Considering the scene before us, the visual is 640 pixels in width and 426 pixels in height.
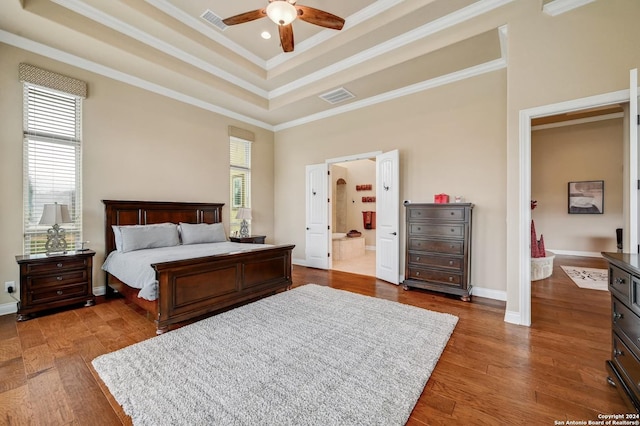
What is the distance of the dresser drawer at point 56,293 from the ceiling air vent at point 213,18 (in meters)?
3.88

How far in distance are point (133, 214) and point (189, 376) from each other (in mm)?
3203

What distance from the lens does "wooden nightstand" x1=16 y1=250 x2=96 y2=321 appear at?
296cm

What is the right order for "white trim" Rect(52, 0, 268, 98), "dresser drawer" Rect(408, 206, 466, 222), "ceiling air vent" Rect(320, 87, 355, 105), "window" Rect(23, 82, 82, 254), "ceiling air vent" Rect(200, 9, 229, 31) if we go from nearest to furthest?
1. "white trim" Rect(52, 0, 268, 98)
2. "window" Rect(23, 82, 82, 254)
3. "ceiling air vent" Rect(200, 9, 229, 31)
4. "dresser drawer" Rect(408, 206, 466, 222)
5. "ceiling air vent" Rect(320, 87, 355, 105)

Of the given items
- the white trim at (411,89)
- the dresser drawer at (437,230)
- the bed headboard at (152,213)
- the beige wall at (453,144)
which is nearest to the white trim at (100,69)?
the white trim at (411,89)

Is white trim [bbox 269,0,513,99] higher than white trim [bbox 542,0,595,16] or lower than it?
higher

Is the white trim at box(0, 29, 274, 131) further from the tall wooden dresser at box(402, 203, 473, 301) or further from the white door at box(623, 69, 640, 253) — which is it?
the white door at box(623, 69, 640, 253)

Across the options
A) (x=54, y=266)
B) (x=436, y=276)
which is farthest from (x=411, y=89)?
(x=54, y=266)

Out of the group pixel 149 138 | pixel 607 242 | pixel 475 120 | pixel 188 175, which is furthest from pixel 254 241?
pixel 607 242

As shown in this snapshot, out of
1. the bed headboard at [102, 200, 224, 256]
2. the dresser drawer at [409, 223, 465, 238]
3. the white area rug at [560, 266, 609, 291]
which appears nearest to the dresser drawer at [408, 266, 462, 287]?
the dresser drawer at [409, 223, 465, 238]

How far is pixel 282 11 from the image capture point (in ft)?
8.85

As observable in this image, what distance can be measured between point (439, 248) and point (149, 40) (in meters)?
5.06

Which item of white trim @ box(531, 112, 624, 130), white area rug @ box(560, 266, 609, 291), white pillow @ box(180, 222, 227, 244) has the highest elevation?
white trim @ box(531, 112, 624, 130)

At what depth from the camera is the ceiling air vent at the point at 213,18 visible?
3537 millimetres

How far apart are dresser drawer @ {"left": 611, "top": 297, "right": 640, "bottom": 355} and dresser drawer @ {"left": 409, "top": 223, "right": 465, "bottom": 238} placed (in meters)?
1.97
